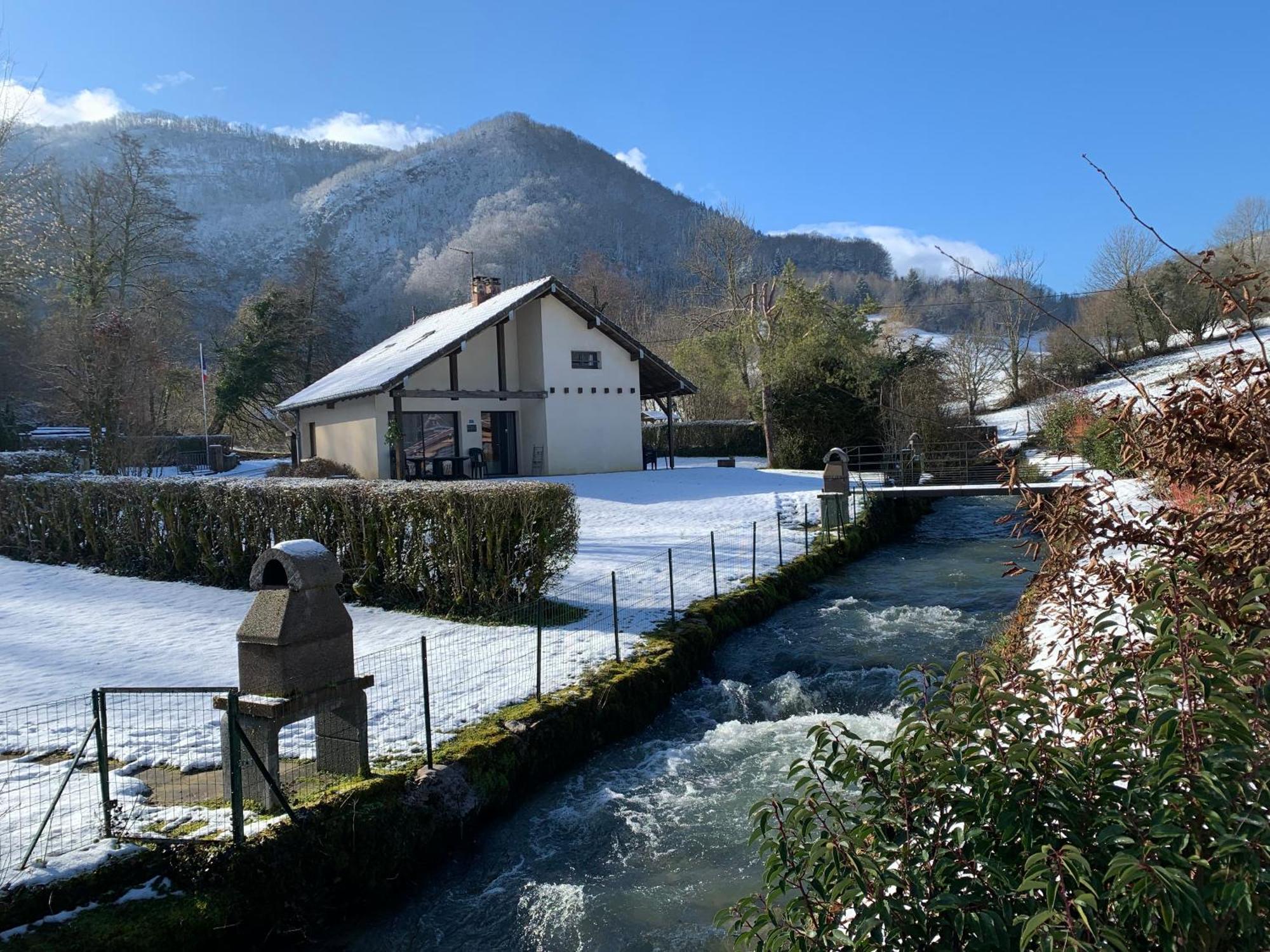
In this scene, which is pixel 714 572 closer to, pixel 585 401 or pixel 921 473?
pixel 585 401

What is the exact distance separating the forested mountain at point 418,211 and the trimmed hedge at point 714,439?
155 feet

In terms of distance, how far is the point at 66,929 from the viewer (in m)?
4.21

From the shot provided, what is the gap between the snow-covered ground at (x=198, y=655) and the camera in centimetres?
572

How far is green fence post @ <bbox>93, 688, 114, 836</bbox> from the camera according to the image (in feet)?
16.5

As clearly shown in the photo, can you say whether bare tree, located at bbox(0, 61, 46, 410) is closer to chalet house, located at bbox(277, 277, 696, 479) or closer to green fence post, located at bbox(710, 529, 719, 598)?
chalet house, located at bbox(277, 277, 696, 479)

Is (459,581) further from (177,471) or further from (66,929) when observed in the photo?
(177,471)

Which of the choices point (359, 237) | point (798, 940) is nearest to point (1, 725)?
point (798, 940)

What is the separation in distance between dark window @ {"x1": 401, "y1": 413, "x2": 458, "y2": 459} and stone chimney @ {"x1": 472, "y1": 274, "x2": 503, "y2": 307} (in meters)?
5.38

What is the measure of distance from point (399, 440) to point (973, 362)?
32671 millimetres

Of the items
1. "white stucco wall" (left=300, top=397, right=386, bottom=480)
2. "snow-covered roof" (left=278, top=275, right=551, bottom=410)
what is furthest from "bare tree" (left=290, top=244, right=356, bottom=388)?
"white stucco wall" (left=300, top=397, right=386, bottom=480)

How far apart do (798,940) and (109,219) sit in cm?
4590

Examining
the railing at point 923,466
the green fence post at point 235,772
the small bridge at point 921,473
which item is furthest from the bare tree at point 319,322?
the green fence post at point 235,772

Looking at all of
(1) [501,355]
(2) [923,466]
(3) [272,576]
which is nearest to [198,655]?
(3) [272,576]

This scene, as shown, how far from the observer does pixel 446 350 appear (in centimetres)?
2280
